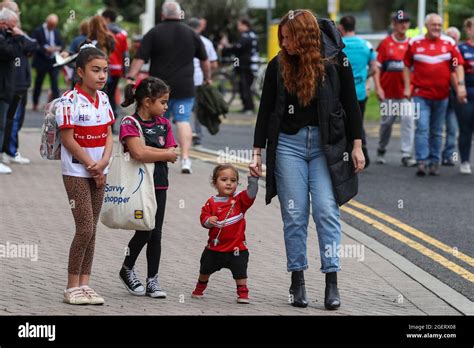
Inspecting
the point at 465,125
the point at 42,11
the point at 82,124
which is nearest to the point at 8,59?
the point at 465,125

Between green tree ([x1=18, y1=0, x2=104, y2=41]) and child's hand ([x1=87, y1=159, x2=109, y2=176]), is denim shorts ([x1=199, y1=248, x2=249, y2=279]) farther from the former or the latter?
green tree ([x1=18, y1=0, x2=104, y2=41])

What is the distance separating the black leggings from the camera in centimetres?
786

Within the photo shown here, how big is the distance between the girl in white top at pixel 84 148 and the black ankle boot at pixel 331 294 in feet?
4.45

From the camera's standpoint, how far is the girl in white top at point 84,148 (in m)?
7.42

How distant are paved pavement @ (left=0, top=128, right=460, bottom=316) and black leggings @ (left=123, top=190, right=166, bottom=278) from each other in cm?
21

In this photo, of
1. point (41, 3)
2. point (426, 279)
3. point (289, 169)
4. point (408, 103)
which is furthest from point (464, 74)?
point (41, 3)

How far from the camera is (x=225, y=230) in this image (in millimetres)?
7812

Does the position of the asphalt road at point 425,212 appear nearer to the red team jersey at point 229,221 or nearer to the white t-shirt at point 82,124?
the red team jersey at point 229,221

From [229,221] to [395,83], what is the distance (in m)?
9.21

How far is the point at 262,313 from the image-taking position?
24.3 ft

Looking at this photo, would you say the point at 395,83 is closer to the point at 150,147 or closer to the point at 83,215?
the point at 150,147

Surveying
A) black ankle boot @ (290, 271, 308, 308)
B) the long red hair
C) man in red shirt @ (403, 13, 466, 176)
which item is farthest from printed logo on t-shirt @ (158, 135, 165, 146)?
man in red shirt @ (403, 13, 466, 176)

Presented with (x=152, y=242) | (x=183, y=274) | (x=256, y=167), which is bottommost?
(x=183, y=274)

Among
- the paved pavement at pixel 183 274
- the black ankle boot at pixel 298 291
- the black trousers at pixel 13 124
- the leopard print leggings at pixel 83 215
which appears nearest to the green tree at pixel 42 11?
the black trousers at pixel 13 124
